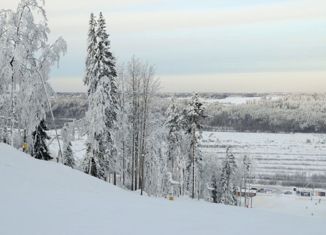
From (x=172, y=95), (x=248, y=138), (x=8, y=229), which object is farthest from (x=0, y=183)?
(x=248, y=138)

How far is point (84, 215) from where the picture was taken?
9.96 m

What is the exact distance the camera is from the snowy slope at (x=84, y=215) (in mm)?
8680

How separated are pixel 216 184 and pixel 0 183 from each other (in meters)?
46.2

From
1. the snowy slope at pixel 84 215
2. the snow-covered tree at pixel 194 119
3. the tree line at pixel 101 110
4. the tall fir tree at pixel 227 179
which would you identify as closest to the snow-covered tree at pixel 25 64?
the tree line at pixel 101 110

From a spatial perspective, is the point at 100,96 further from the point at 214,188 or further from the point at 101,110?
the point at 214,188

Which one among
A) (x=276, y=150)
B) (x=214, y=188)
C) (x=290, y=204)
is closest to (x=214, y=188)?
(x=214, y=188)

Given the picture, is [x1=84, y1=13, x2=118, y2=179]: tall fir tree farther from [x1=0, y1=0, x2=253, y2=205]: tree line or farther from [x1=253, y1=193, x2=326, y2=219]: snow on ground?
[x1=253, y1=193, x2=326, y2=219]: snow on ground

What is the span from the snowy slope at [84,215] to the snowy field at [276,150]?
161ft

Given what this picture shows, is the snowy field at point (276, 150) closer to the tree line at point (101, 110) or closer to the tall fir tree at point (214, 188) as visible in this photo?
the tall fir tree at point (214, 188)

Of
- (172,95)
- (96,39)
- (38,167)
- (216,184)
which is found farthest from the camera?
(216,184)

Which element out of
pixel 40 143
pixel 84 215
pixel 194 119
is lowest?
pixel 40 143

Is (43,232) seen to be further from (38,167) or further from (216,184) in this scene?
(216,184)

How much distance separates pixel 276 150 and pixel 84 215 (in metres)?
126

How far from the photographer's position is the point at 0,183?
38.1 feet
